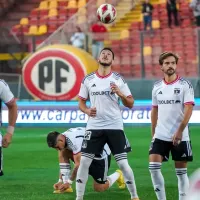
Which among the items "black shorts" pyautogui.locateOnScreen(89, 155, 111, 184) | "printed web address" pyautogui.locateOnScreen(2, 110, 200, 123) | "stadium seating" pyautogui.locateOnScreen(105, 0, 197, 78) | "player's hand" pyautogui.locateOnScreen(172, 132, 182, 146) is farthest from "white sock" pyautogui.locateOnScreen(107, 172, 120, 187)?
"stadium seating" pyautogui.locateOnScreen(105, 0, 197, 78)

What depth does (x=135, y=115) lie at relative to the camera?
23.9 metres

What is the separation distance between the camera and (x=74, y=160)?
11.6 metres

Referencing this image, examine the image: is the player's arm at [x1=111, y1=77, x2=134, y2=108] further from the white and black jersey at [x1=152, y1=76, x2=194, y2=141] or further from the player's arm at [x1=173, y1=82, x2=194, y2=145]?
the player's arm at [x1=173, y1=82, x2=194, y2=145]

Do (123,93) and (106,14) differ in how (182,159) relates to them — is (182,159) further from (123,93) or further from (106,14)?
(106,14)

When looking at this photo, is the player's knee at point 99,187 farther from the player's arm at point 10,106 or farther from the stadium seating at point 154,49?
the stadium seating at point 154,49

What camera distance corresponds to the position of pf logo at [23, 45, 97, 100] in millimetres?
26938

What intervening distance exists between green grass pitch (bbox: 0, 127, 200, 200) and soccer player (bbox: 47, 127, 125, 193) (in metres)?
0.15

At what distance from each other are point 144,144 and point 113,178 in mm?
7319

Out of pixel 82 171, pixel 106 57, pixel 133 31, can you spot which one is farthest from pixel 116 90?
pixel 133 31

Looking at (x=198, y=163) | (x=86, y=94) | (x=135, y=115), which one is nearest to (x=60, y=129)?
(x=135, y=115)

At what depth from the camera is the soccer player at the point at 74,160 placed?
1149cm

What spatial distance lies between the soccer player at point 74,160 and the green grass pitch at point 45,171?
152 millimetres

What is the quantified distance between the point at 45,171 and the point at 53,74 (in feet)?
41.3

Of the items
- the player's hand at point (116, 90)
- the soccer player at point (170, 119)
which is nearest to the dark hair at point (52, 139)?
the player's hand at point (116, 90)
